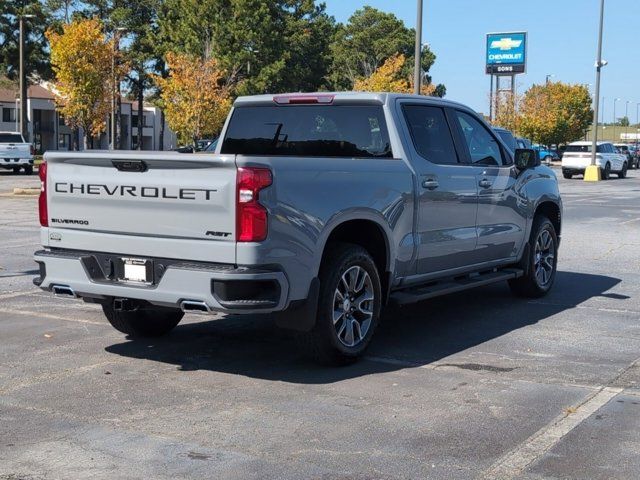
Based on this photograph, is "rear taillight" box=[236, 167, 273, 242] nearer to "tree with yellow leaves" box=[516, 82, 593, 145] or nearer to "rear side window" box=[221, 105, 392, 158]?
"rear side window" box=[221, 105, 392, 158]

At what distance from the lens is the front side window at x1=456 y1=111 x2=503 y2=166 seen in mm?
8250

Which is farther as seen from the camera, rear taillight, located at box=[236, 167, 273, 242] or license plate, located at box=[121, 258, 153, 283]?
license plate, located at box=[121, 258, 153, 283]

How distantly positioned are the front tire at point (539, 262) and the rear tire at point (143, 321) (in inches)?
152

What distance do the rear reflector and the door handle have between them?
3.60 feet

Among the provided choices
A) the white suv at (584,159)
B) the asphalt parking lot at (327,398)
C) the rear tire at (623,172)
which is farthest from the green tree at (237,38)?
the asphalt parking lot at (327,398)

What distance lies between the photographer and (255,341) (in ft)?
24.1

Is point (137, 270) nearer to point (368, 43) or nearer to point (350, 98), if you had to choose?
point (350, 98)

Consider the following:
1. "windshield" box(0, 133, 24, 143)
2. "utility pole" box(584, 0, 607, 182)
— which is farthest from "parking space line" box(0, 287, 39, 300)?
"utility pole" box(584, 0, 607, 182)

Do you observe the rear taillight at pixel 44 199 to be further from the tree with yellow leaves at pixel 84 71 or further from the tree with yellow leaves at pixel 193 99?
the tree with yellow leaves at pixel 193 99

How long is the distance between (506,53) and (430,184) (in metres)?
76.3

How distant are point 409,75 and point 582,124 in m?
35.6

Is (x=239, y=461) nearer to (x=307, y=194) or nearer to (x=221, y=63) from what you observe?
(x=307, y=194)

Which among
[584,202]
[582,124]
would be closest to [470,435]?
[584,202]

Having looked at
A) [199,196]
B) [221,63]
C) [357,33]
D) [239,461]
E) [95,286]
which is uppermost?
[357,33]
